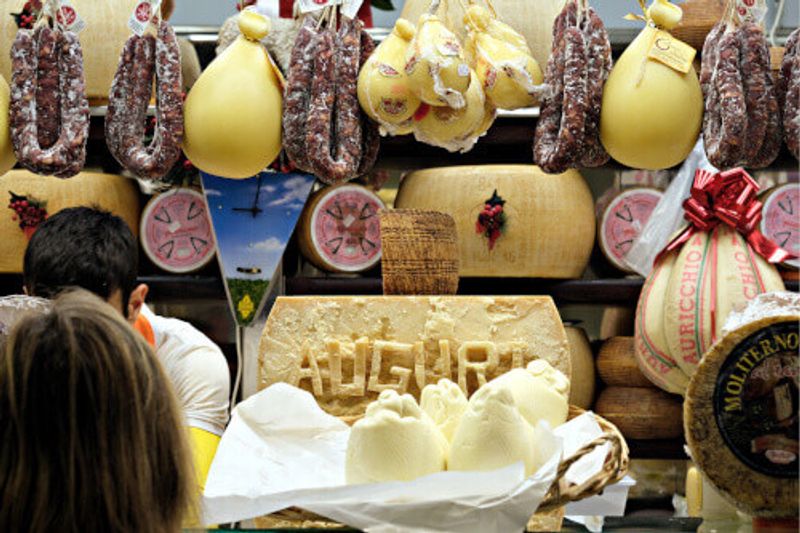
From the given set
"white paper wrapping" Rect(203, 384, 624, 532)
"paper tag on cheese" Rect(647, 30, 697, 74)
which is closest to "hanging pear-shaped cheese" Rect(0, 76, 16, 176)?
"white paper wrapping" Rect(203, 384, 624, 532)

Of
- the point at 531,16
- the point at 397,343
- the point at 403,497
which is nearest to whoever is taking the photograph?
the point at 403,497

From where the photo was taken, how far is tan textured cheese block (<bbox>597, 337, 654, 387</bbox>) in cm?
374

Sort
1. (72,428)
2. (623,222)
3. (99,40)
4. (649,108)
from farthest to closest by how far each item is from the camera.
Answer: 1. (623,222)
2. (99,40)
3. (649,108)
4. (72,428)

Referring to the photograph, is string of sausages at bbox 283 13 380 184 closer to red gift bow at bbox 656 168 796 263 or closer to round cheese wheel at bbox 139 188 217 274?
red gift bow at bbox 656 168 796 263

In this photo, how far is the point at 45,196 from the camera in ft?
12.2

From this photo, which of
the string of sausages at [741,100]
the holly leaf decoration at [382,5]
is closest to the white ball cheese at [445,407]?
the string of sausages at [741,100]

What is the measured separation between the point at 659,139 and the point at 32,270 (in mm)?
1237

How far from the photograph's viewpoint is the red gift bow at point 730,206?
3135mm

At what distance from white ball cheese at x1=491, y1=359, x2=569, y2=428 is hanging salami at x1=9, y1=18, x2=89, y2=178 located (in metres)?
0.83

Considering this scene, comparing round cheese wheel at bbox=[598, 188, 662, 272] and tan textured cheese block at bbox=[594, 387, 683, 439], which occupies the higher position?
round cheese wheel at bbox=[598, 188, 662, 272]

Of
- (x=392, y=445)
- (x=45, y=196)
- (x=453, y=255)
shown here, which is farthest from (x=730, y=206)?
(x=45, y=196)

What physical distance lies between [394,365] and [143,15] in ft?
2.67

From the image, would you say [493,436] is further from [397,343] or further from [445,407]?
[397,343]

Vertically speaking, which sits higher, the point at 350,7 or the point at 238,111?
the point at 350,7
